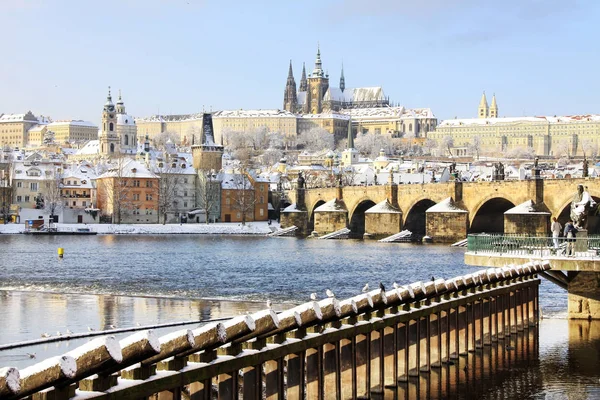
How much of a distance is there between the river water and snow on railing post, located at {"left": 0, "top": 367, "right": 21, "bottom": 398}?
10.2 meters

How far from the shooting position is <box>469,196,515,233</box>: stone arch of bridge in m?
87.8

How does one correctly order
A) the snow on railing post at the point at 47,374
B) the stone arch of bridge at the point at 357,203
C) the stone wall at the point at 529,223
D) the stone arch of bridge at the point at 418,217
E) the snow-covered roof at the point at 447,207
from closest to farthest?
the snow on railing post at the point at 47,374 < the stone wall at the point at 529,223 < the snow-covered roof at the point at 447,207 < the stone arch of bridge at the point at 418,217 < the stone arch of bridge at the point at 357,203

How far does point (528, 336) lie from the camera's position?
24.4 meters

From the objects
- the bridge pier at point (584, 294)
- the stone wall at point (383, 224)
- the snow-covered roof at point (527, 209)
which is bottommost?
the stone wall at point (383, 224)

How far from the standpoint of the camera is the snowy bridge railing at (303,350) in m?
9.52

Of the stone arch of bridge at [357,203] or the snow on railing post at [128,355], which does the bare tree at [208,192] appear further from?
the snow on railing post at [128,355]

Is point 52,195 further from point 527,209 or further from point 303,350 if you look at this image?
point 303,350

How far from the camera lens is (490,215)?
9088 cm

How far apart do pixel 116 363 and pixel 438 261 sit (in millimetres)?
55182

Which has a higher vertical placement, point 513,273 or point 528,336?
point 513,273

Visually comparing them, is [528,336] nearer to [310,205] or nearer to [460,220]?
[460,220]

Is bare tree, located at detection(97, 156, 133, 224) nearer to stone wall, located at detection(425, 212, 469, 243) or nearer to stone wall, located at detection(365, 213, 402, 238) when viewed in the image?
stone wall, located at detection(365, 213, 402, 238)

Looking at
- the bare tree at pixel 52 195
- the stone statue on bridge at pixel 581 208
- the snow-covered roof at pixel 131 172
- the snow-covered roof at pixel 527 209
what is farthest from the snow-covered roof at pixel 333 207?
the stone statue on bridge at pixel 581 208

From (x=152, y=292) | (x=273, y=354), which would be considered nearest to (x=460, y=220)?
(x=152, y=292)
